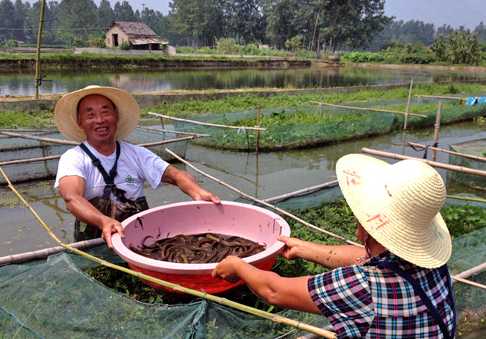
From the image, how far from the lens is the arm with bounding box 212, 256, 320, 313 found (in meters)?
1.67

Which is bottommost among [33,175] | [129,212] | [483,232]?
[33,175]

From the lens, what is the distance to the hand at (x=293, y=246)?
97.7 inches

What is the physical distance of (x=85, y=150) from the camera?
2963 millimetres

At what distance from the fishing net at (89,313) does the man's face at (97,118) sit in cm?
81

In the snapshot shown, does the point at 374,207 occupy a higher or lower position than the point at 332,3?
lower

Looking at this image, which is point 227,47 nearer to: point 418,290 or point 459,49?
point 459,49

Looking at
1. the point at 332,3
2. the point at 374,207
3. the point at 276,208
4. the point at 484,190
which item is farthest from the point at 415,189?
the point at 332,3

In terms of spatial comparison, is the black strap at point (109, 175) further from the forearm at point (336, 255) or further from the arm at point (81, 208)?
the forearm at point (336, 255)

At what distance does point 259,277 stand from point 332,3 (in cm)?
5972

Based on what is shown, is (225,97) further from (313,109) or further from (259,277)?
(259,277)

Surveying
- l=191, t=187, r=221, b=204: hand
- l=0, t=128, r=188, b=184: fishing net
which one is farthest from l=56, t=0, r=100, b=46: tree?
l=191, t=187, r=221, b=204: hand

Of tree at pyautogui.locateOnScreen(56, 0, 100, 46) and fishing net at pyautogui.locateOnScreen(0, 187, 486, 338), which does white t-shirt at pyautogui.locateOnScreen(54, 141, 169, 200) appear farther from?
tree at pyautogui.locateOnScreen(56, 0, 100, 46)

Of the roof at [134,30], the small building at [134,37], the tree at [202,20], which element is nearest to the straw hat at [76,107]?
the small building at [134,37]

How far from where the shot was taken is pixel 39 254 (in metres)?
3.01
